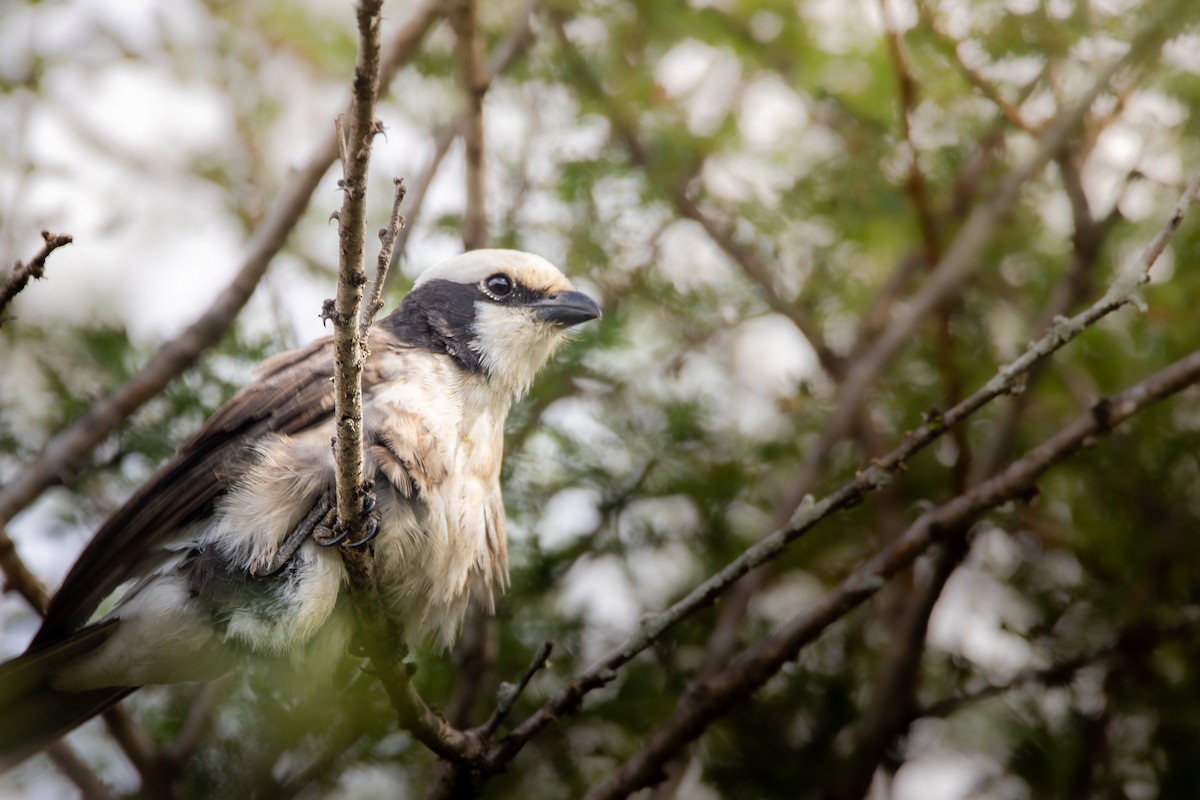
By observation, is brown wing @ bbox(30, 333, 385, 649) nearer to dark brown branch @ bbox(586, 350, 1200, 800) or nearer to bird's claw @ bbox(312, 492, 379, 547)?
bird's claw @ bbox(312, 492, 379, 547)

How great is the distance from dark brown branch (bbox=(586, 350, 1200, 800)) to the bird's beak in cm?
141

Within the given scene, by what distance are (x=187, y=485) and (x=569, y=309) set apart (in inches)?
59.3

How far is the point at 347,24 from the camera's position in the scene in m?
6.06

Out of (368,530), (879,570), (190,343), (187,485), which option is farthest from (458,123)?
(879,570)

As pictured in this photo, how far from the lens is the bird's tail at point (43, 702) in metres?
3.78

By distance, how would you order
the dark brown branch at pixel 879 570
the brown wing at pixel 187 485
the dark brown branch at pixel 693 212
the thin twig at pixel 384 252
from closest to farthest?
the thin twig at pixel 384 252 < the dark brown branch at pixel 879 570 < the brown wing at pixel 187 485 < the dark brown branch at pixel 693 212

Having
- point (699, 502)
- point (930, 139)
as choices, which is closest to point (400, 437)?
point (699, 502)

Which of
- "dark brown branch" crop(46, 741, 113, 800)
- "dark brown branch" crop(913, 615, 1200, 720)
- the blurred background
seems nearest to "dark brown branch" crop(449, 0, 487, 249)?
the blurred background

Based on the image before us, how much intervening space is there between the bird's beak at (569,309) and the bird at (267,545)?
18.4 inches

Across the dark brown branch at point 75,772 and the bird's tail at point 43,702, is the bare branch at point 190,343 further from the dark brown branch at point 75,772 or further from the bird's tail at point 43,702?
the dark brown branch at point 75,772

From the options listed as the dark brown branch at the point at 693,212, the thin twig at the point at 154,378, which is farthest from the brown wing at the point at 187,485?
the dark brown branch at the point at 693,212

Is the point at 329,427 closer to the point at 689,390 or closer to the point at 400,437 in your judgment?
the point at 400,437

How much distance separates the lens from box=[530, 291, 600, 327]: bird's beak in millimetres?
4445

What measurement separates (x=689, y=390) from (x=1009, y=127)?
1.88 meters
